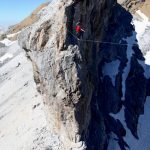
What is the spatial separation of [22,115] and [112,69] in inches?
665

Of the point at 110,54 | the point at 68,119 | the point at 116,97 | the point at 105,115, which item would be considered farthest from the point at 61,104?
the point at 110,54

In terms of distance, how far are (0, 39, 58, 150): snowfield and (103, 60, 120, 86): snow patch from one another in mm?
10684

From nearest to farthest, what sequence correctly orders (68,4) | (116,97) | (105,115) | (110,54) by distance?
(68,4), (105,115), (116,97), (110,54)

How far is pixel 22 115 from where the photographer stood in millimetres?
51438

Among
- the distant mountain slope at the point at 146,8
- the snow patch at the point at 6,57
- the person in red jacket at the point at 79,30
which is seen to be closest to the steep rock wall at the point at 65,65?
the person in red jacket at the point at 79,30

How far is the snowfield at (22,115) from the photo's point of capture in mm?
44312

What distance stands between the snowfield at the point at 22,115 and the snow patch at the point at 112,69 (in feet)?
35.1

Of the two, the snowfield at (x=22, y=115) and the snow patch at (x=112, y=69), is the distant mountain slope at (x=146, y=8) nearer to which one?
the snow patch at (x=112, y=69)

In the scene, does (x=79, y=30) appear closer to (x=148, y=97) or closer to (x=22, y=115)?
(x=22, y=115)

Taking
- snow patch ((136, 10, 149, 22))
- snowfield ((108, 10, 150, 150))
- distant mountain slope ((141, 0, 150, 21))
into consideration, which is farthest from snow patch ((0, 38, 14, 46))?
distant mountain slope ((141, 0, 150, 21))

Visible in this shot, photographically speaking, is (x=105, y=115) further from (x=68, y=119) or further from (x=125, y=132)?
(x=68, y=119)

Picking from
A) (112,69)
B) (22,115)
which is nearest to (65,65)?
(22,115)

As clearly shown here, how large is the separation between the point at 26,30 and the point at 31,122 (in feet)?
35.3

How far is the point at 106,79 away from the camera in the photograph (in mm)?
58812
